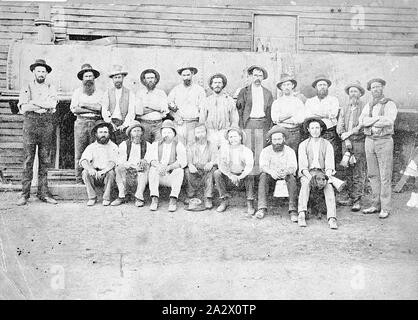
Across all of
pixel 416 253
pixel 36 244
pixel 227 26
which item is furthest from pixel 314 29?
pixel 36 244

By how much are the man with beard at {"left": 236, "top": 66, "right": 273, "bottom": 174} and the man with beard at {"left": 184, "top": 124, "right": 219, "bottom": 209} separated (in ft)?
1.65

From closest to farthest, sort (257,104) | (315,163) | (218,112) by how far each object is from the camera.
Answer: (315,163) → (218,112) → (257,104)

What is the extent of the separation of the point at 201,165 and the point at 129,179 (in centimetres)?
86

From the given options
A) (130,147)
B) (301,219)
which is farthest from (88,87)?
(301,219)

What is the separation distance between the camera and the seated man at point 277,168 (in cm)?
584

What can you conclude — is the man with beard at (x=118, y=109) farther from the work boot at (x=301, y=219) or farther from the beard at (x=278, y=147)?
the work boot at (x=301, y=219)

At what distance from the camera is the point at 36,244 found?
5.46 metres

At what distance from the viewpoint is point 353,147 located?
6.24 metres

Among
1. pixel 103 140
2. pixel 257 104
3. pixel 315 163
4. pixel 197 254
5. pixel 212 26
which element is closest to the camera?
pixel 197 254

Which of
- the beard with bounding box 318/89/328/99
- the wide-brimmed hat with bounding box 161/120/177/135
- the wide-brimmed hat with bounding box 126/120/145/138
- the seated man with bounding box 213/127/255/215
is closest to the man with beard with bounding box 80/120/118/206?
the wide-brimmed hat with bounding box 126/120/145/138

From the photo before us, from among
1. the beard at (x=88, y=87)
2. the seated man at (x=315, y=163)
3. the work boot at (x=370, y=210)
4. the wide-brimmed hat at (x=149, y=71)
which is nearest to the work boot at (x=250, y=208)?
the seated man at (x=315, y=163)

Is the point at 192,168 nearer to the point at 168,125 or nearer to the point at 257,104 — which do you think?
the point at 168,125

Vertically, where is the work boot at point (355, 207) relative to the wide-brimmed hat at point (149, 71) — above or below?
below

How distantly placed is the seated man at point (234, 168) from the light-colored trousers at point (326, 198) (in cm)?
56
